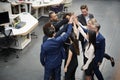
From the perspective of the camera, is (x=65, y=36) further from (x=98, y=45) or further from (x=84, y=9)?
(x=84, y=9)

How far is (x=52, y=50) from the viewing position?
4.30m

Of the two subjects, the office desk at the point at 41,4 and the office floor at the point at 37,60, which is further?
the office desk at the point at 41,4

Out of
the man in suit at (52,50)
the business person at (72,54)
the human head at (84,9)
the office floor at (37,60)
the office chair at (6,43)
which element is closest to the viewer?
the man in suit at (52,50)

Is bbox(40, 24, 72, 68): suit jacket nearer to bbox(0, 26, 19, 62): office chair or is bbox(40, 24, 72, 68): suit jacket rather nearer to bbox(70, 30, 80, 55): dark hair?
bbox(70, 30, 80, 55): dark hair

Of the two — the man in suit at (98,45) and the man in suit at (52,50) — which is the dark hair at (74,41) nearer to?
the man in suit at (52,50)

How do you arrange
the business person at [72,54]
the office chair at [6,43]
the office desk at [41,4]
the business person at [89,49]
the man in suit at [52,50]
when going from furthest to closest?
1. the office desk at [41,4]
2. the office chair at [6,43]
3. the business person at [72,54]
4. the business person at [89,49]
5. the man in suit at [52,50]

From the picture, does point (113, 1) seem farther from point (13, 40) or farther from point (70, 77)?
point (70, 77)

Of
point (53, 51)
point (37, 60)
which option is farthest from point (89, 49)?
point (37, 60)

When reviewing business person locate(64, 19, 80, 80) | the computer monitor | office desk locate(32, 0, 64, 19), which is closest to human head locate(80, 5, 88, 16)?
business person locate(64, 19, 80, 80)

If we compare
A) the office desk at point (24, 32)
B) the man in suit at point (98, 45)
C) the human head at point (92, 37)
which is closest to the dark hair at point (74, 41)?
the human head at point (92, 37)

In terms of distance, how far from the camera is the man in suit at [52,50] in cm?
418

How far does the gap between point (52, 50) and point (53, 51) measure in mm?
37

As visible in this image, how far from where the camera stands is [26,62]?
6.29 metres

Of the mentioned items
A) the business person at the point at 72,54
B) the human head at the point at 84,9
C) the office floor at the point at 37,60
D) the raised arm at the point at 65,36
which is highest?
the human head at the point at 84,9
